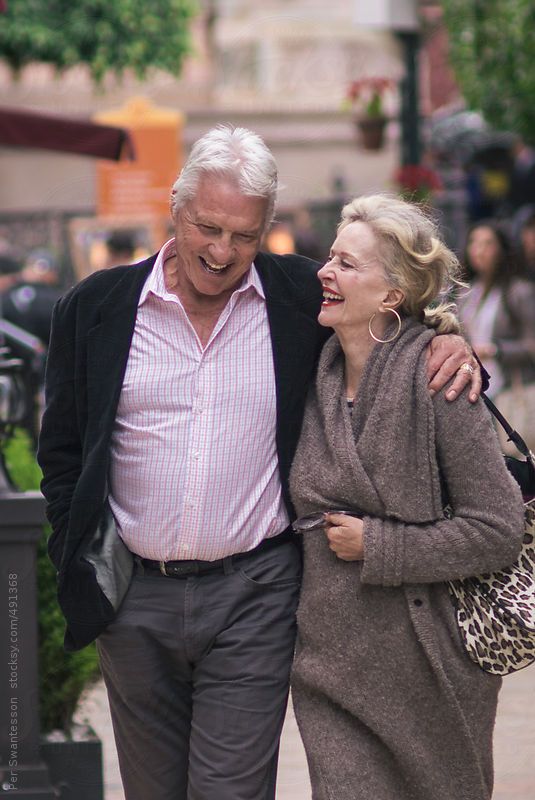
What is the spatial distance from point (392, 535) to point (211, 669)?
55 cm

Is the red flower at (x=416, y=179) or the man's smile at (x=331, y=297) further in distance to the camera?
the red flower at (x=416, y=179)

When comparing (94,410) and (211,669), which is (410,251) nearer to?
(94,410)

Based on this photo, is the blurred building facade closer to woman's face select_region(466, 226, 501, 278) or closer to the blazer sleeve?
woman's face select_region(466, 226, 501, 278)

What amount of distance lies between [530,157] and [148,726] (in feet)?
50.8

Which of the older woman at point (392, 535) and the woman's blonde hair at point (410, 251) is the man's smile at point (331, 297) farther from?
the woman's blonde hair at point (410, 251)

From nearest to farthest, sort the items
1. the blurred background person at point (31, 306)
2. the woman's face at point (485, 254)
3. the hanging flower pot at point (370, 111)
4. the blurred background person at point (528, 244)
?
1. the woman's face at point (485, 254)
2. the blurred background person at point (528, 244)
3. the hanging flower pot at point (370, 111)
4. the blurred background person at point (31, 306)

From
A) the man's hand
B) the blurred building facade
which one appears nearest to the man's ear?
the man's hand

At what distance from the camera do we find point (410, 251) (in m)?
3.22

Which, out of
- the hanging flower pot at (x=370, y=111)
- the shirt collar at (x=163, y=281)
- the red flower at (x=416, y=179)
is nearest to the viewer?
the shirt collar at (x=163, y=281)

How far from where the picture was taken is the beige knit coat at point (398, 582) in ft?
10.3

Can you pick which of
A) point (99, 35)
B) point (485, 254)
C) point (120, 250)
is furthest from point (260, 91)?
point (485, 254)

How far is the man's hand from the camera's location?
10.4 feet

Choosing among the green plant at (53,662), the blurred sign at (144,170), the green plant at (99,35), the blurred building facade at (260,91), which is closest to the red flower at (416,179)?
the blurred sign at (144,170)

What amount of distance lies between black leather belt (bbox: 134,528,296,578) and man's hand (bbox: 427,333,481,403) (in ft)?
1.78
